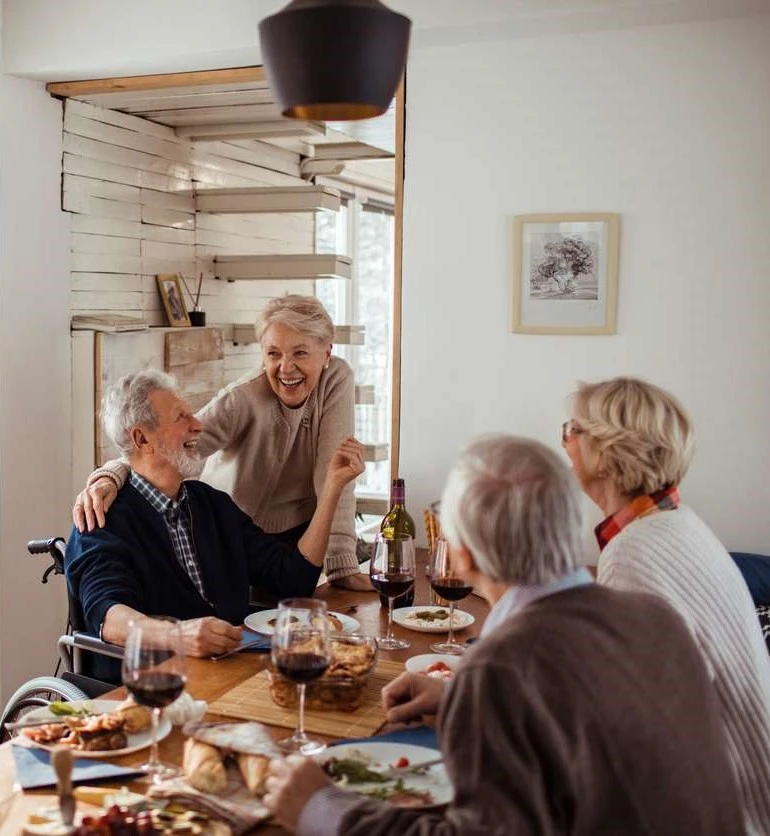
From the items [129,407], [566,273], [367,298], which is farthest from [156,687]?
[367,298]

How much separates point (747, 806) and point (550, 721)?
0.80 m

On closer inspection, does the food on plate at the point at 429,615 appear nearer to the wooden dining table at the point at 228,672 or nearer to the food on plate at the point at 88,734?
the wooden dining table at the point at 228,672

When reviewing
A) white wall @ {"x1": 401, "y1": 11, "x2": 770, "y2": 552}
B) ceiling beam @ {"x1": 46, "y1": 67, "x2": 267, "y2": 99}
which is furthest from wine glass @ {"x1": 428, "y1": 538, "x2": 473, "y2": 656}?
ceiling beam @ {"x1": 46, "y1": 67, "x2": 267, "y2": 99}

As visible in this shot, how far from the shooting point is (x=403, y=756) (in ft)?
5.24

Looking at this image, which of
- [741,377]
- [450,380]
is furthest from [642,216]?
[450,380]

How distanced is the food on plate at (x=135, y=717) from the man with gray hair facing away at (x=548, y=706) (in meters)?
0.35

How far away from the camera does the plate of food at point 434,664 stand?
1.94 meters

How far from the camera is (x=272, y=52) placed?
1678 millimetres

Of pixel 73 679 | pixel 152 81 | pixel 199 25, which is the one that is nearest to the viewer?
pixel 73 679

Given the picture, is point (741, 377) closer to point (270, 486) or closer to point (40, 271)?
point (270, 486)

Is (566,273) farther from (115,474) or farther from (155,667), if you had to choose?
(155,667)

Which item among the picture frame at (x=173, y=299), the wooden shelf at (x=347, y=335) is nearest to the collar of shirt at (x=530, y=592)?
the wooden shelf at (x=347, y=335)

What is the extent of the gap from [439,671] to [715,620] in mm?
518

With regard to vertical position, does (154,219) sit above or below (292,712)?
above
